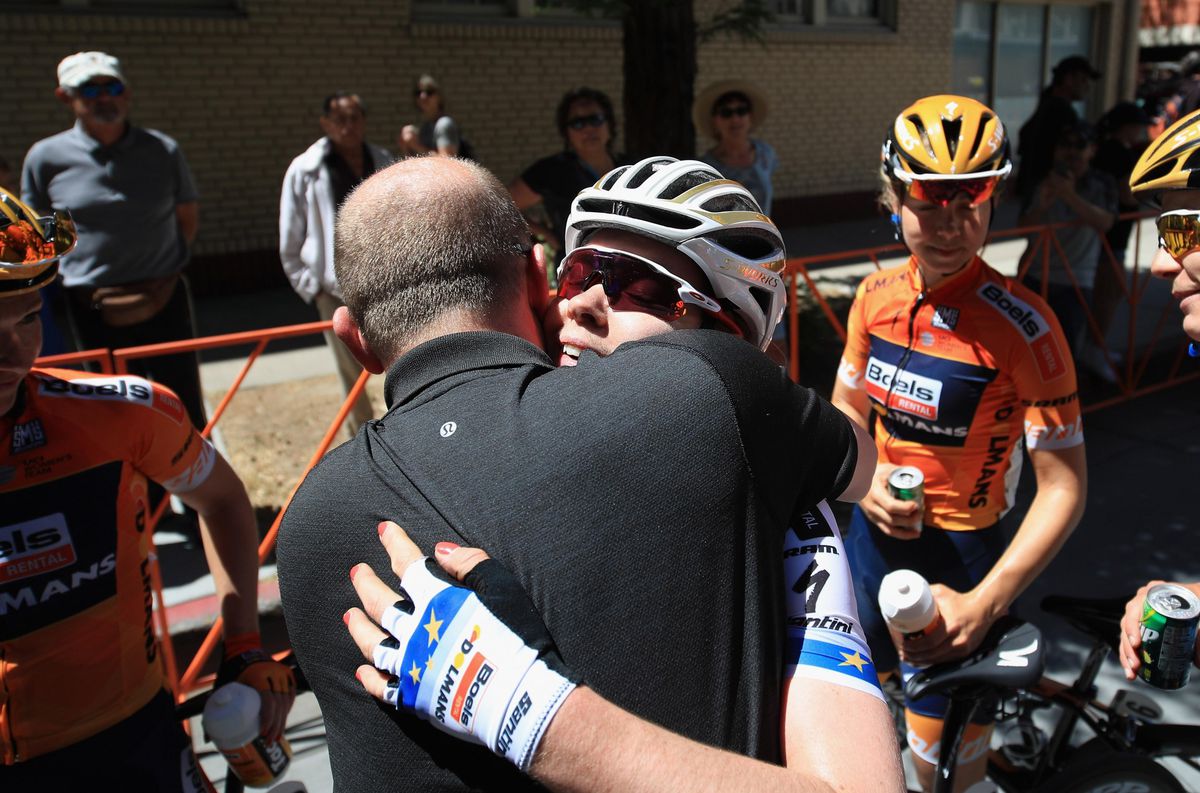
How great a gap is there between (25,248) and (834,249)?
10.5 meters

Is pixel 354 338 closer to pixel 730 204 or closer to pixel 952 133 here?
pixel 730 204

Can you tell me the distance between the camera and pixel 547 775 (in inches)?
37.9

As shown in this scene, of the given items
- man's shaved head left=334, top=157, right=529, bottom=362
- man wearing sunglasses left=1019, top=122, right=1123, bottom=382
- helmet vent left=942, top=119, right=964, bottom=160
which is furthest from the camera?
man wearing sunglasses left=1019, top=122, right=1123, bottom=382

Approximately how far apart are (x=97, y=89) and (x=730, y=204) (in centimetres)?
462

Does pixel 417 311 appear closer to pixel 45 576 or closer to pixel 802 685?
pixel 802 685

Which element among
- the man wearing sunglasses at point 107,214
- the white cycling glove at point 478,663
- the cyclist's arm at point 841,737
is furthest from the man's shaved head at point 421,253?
the man wearing sunglasses at point 107,214

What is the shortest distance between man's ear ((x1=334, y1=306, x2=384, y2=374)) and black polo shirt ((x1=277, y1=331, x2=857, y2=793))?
281 mm

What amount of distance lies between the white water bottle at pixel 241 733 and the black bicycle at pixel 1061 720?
1.56m

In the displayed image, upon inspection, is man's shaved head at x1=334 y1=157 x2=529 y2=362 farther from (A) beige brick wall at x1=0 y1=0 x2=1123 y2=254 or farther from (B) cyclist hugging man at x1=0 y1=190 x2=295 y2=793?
(A) beige brick wall at x1=0 y1=0 x2=1123 y2=254

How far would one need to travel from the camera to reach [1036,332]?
2.45 metres

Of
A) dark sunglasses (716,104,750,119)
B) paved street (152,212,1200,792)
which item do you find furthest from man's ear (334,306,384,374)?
dark sunglasses (716,104,750,119)

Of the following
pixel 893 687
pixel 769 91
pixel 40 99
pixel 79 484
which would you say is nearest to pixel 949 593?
pixel 893 687

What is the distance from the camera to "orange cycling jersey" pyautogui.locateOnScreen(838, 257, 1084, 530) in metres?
2.43

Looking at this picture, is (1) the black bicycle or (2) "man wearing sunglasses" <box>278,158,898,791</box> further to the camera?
(1) the black bicycle
